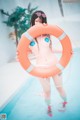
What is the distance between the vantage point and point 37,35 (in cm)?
245

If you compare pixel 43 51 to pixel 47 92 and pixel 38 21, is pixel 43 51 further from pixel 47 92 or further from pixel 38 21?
pixel 47 92

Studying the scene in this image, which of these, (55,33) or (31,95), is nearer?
(55,33)

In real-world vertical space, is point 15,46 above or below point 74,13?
below

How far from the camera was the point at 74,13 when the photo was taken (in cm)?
254

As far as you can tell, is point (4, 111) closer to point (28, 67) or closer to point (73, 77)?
point (28, 67)

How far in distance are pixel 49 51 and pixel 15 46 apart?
33 cm

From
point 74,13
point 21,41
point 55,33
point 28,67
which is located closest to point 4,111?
point 28,67

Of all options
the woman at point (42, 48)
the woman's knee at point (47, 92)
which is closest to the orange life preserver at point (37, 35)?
the woman at point (42, 48)

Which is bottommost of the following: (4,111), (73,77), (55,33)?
(4,111)

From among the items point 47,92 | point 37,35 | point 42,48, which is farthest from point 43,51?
point 47,92

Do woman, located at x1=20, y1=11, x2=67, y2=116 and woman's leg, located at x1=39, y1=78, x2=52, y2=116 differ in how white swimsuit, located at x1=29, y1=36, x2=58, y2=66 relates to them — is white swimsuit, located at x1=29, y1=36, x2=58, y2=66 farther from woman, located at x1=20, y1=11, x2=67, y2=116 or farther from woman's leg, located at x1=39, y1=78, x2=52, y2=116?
woman's leg, located at x1=39, y1=78, x2=52, y2=116

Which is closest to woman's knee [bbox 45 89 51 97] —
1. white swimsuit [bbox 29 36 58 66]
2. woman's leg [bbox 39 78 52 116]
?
woman's leg [bbox 39 78 52 116]

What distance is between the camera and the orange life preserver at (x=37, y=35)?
2443mm

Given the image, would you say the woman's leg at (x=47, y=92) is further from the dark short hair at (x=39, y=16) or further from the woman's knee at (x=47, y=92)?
the dark short hair at (x=39, y=16)
